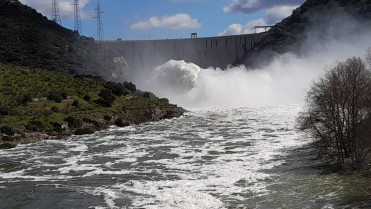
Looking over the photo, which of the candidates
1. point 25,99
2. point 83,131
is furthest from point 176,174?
point 25,99

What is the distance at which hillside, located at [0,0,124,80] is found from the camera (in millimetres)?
91250

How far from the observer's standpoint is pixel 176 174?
28953mm

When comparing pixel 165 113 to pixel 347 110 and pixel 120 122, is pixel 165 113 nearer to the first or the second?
pixel 120 122

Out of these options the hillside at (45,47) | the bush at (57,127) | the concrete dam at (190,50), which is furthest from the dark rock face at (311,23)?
the bush at (57,127)

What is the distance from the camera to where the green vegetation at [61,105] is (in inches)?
1992

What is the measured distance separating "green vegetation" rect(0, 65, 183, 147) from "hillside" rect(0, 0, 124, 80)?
41.7 ft

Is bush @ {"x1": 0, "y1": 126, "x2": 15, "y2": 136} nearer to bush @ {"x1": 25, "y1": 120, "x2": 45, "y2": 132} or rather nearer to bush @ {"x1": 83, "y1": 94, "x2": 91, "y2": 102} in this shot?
bush @ {"x1": 25, "y1": 120, "x2": 45, "y2": 132}

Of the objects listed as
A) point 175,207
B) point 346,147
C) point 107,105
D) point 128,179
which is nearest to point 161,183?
point 128,179

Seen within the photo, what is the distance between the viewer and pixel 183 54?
405 ft

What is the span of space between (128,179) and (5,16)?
8937 centimetres

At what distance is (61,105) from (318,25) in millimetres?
100471

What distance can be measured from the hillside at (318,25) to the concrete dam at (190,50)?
185 inches

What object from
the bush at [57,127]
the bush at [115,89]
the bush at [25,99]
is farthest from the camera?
the bush at [115,89]

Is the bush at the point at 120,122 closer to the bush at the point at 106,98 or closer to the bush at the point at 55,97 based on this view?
the bush at the point at 106,98
